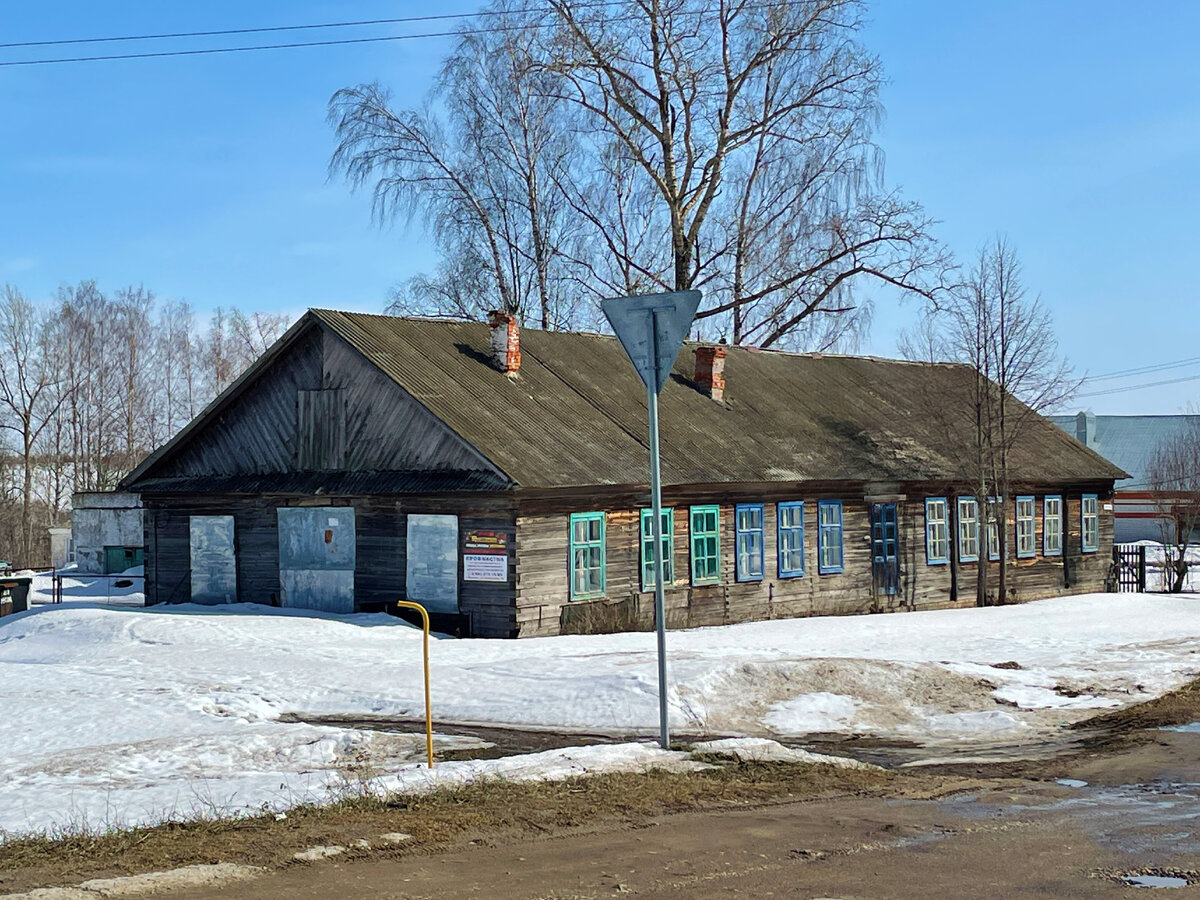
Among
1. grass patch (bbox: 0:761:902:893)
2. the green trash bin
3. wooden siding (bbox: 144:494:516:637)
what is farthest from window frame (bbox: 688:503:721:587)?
the green trash bin

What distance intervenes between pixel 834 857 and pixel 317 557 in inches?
715

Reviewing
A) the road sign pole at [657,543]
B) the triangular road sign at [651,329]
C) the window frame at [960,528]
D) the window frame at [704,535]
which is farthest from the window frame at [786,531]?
the triangular road sign at [651,329]

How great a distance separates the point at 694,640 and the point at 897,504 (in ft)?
32.9

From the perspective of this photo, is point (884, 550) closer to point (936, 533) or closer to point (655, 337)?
point (936, 533)

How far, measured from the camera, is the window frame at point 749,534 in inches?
1005

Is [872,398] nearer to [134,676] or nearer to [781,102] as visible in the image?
[781,102]

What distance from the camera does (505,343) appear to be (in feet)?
84.4

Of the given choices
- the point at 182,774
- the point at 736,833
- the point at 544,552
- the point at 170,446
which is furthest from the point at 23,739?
the point at 170,446

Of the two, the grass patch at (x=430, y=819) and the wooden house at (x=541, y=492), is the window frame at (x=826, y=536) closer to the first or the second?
the wooden house at (x=541, y=492)

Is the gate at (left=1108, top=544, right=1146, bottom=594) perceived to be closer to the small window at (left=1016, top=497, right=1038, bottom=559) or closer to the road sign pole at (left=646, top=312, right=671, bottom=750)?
the small window at (left=1016, top=497, right=1038, bottom=559)

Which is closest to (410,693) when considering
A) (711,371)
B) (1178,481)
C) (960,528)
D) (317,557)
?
(317,557)

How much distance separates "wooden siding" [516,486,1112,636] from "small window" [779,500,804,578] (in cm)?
15

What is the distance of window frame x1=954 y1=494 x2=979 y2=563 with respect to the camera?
30.5 m

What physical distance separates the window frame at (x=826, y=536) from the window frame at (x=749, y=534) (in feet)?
5.76
